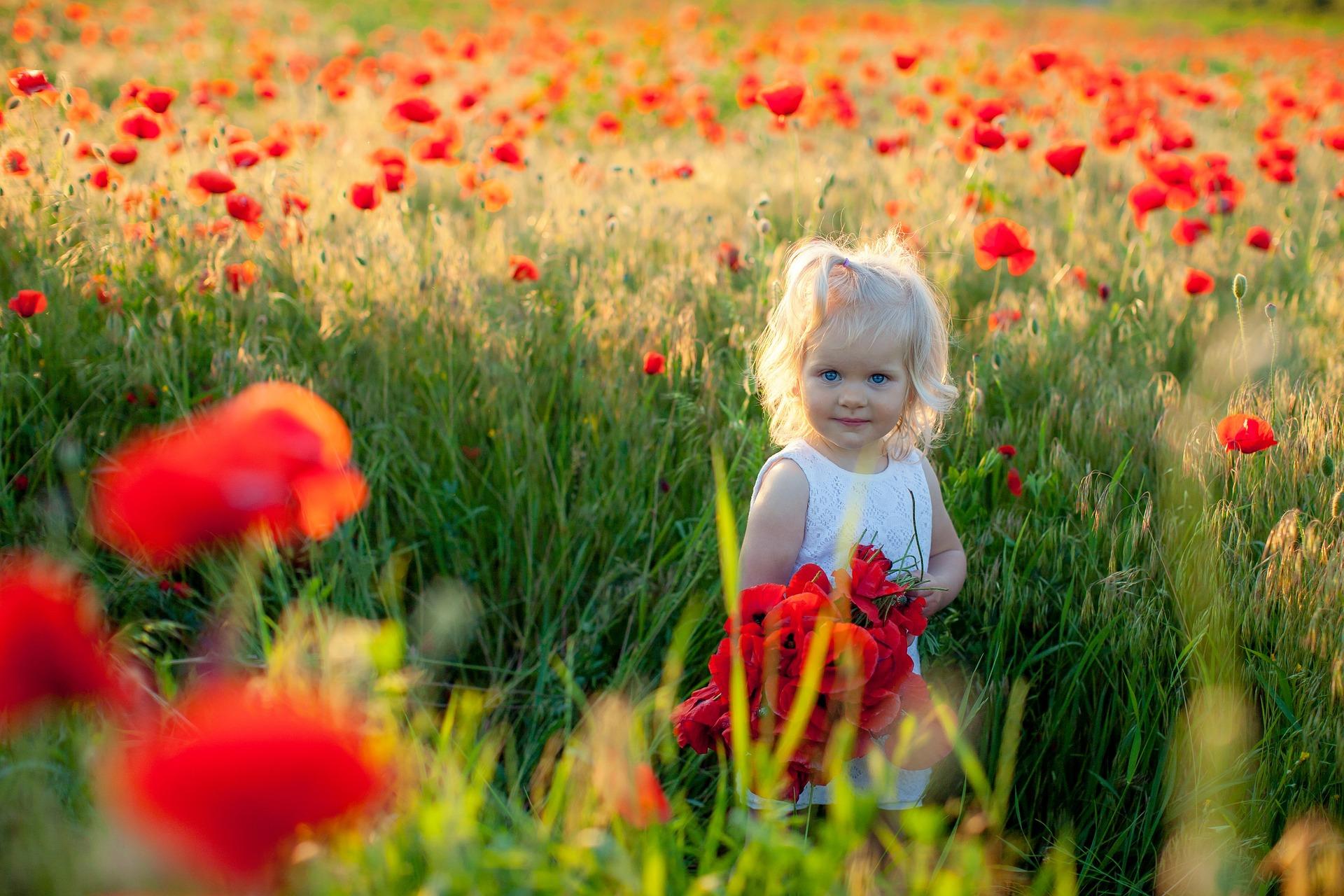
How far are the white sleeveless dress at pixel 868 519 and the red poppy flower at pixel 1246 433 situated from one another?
47 centimetres

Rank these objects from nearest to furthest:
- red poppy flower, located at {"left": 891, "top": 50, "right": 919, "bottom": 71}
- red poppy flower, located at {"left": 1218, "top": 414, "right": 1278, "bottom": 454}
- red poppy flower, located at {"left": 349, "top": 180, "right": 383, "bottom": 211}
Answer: red poppy flower, located at {"left": 1218, "top": 414, "right": 1278, "bottom": 454} → red poppy flower, located at {"left": 349, "top": 180, "right": 383, "bottom": 211} → red poppy flower, located at {"left": 891, "top": 50, "right": 919, "bottom": 71}

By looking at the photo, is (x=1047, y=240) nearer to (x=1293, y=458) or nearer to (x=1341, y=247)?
(x=1341, y=247)

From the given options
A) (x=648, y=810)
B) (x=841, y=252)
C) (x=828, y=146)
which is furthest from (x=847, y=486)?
(x=828, y=146)

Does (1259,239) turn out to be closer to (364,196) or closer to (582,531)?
(582,531)

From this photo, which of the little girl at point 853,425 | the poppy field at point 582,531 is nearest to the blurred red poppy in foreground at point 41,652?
the poppy field at point 582,531

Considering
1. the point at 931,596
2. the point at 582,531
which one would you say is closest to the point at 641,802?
the point at 931,596

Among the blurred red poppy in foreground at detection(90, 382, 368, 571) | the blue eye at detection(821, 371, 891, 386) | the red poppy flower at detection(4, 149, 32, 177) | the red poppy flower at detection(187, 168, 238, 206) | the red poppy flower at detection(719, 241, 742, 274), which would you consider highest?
the red poppy flower at detection(4, 149, 32, 177)

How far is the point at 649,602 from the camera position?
195 cm

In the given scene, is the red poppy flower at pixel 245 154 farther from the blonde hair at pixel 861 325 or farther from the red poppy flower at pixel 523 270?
the blonde hair at pixel 861 325

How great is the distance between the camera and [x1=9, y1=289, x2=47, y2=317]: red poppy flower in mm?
1901

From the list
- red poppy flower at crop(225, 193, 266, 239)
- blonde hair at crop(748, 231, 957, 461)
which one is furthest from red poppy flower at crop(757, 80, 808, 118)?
red poppy flower at crop(225, 193, 266, 239)

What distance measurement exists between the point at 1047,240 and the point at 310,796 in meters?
3.07

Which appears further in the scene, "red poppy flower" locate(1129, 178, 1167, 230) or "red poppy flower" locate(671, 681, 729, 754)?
"red poppy flower" locate(1129, 178, 1167, 230)

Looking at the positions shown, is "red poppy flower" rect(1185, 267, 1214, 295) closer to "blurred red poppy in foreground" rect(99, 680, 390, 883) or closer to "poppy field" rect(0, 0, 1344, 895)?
"poppy field" rect(0, 0, 1344, 895)
